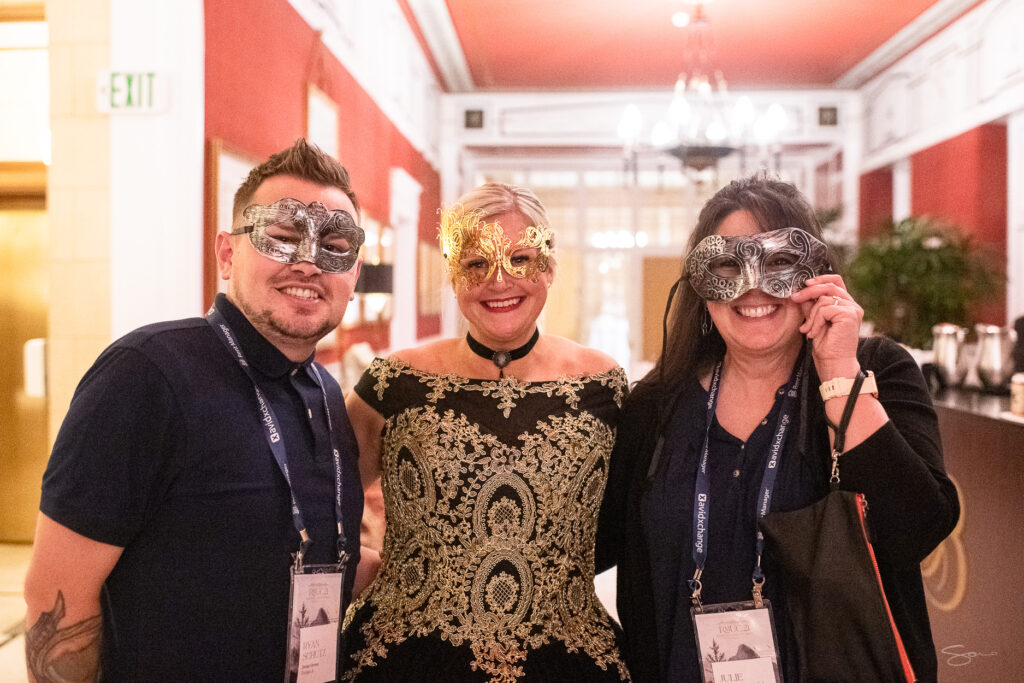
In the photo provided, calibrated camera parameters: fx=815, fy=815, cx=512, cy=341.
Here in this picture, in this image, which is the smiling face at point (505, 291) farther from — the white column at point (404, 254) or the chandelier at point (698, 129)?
the white column at point (404, 254)

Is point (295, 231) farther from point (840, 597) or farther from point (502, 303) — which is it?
point (840, 597)

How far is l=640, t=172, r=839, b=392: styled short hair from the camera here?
1.75m

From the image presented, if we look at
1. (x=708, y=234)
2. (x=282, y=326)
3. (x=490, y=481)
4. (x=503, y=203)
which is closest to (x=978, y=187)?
(x=708, y=234)

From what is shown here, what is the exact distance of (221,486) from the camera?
58.1 inches

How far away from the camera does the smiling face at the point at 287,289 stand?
1620mm

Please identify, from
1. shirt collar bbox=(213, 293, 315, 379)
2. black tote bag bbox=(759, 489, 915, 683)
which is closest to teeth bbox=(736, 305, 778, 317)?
black tote bag bbox=(759, 489, 915, 683)

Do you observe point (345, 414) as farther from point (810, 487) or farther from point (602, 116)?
point (602, 116)

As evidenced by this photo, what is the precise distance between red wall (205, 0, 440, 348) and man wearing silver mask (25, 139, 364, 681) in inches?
24.4

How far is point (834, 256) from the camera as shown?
1.82m

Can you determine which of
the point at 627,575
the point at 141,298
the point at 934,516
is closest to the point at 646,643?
the point at 627,575

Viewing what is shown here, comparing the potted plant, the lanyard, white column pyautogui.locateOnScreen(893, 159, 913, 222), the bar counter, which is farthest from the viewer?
white column pyautogui.locateOnScreen(893, 159, 913, 222)

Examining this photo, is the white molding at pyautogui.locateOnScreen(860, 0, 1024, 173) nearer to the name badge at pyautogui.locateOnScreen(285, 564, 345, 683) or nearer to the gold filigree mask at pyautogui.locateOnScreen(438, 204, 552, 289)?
the gold filigree mask at pyautogui.locateOnScreen(438, 204, 552, 289)

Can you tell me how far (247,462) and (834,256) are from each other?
1312mm

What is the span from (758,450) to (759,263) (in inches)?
15.1
